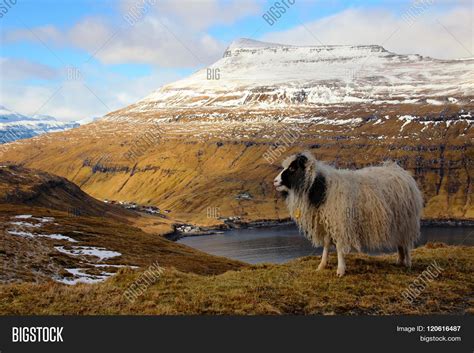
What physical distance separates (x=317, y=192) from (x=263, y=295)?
181 inches

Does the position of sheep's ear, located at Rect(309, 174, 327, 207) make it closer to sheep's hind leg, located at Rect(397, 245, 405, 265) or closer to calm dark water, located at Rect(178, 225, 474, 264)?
sheep's hind leg, located at Rect(397, 245, 405, 265)

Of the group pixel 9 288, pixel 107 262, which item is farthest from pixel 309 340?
pixel 107 262

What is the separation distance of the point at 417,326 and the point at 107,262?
1275 inches

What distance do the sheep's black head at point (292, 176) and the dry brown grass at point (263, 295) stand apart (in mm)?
2941

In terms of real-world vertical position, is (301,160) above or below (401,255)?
above

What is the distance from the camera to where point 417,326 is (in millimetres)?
11508

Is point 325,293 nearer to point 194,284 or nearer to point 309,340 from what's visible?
point 309,340

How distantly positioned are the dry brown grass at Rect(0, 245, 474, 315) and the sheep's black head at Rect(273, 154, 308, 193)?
2941mm

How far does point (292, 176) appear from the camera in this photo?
53.6 feet

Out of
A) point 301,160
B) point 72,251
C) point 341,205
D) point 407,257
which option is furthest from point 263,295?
point 72,251

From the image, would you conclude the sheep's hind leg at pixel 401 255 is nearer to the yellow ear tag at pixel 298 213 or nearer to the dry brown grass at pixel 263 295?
the dry brown grass at pixel 263 295

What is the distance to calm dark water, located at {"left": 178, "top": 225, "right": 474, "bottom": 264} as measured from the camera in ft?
375

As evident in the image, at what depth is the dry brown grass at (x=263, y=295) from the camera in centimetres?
1209

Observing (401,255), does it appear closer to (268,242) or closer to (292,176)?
(292,176)
